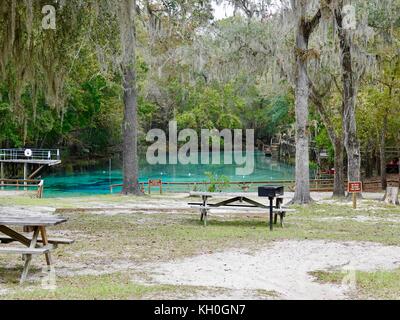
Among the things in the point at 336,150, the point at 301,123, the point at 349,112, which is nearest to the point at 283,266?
the point at 301,123

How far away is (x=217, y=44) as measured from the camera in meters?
19.9

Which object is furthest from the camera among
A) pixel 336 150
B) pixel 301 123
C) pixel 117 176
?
pixel 117 176

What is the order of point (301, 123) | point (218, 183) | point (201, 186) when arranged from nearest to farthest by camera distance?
point (301, 123) < point (218, 183) < point (201, 186)

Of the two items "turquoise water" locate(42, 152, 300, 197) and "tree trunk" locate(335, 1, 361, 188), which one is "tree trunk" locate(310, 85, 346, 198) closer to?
"tree trunk" locate(335, 1, 361, 188)

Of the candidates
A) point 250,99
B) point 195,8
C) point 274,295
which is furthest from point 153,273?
point 250,99

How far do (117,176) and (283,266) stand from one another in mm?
40287

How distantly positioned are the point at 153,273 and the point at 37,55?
246 inches

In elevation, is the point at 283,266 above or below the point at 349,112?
below

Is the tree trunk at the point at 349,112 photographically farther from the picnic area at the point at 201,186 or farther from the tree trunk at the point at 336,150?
the tree trunk at the point at 336,150

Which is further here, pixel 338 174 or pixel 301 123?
pixel 338 174

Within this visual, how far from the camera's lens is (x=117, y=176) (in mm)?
46938

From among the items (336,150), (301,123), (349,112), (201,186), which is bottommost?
(201,186)

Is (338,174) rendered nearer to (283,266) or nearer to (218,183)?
(218,183)
